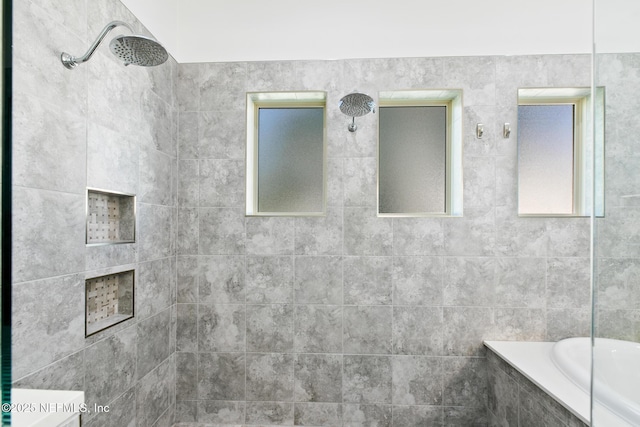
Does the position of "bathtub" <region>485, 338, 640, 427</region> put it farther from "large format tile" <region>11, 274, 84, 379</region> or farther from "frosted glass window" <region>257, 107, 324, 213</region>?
"large format tile" <region>11, 274, 84, 379</region>

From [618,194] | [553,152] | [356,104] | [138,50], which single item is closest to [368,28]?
[356,104]

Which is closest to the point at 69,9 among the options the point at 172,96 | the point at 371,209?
the point at 172,96

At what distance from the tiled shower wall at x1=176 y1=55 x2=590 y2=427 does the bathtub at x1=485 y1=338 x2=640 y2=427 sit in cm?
16

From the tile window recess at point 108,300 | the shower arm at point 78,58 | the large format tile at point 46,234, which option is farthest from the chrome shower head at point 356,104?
the tile window recess at point 108,300

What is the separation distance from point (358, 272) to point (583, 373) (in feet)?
3.98

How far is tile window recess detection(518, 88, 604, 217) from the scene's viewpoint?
2.15 meters

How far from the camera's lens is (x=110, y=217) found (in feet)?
5.21

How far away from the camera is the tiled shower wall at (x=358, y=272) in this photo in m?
A: 1.99

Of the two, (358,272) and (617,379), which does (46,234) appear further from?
(617,379)

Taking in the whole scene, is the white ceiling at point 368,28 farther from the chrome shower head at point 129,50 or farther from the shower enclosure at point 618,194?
the shower enclosure at point 618,194

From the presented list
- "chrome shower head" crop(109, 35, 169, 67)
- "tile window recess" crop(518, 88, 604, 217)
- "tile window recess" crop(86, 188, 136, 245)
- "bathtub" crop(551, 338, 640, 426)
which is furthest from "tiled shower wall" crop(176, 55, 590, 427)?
"bathtub" crop(551, 338, 640, 426)

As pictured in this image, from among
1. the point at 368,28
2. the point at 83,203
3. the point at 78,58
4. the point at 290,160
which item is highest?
the point at 368,28

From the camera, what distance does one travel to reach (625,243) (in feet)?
2.26

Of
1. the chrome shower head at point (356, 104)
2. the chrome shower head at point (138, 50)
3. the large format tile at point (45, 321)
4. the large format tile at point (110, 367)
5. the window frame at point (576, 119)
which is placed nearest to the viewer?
the large format tile at point (45, 321)
